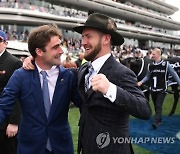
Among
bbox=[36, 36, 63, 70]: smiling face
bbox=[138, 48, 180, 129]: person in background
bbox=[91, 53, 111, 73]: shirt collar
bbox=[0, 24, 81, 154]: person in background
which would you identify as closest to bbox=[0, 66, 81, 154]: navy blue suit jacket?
bbox=[0, 24, 81, 154]: person in background

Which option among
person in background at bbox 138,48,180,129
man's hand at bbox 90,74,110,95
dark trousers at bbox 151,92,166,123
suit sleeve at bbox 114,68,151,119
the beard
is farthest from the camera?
person in background at bbox 138,48,180,129

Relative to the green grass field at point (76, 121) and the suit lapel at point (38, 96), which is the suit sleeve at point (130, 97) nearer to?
the suit lapel at point (38, 96)

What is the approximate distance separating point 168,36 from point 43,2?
32.0m

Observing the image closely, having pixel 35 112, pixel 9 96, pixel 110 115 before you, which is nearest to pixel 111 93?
pixel 110 115

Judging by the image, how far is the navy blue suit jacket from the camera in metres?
2.53

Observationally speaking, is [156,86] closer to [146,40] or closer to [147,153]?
[147,153]

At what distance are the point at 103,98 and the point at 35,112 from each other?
66 centimetres

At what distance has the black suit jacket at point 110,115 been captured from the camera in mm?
2148

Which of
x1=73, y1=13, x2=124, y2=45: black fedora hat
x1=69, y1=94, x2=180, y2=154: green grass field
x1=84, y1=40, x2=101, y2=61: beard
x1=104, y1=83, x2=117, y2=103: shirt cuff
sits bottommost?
x1=69, y1=94, x2=180, y2=154: green grass field

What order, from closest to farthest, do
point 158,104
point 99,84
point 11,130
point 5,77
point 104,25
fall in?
point 99,84 → point 104,25 → point 11,130 → point 5,77 → point 158,104

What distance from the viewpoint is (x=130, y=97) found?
6.72 feet

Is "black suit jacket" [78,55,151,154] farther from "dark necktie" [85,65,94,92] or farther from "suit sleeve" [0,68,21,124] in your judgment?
"suit sleeve" [0,68,21,124]


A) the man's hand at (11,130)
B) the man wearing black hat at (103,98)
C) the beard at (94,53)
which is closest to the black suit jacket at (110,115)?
the man wearing black hat at (103,98)

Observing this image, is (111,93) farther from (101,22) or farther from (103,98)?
(101,22)
